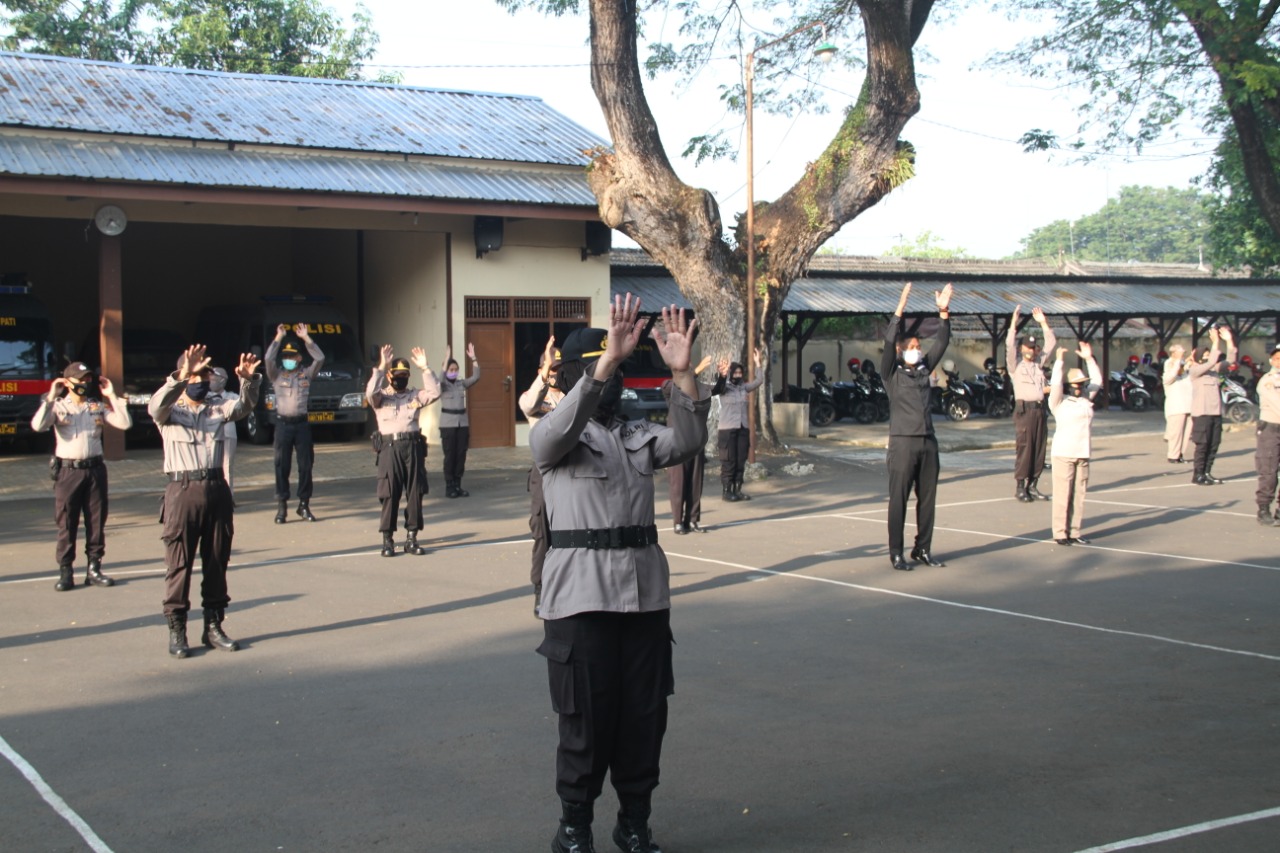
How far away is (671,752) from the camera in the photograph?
5984 millimetres

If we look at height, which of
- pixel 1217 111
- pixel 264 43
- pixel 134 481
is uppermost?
pixel 264 43

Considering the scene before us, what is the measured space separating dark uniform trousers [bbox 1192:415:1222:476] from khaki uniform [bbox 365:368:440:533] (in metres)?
11.1

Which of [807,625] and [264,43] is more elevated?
[264,43]

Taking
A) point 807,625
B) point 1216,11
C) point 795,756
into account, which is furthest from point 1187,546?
point 1216,11

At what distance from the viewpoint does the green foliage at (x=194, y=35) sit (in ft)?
122

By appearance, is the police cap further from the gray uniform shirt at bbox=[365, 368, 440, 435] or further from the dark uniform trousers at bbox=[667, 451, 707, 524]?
the dark uniform trousers at bbox=[667, 451, 707, 524]

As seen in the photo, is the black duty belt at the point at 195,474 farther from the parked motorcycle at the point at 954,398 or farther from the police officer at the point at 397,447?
the parked motorcycle at the point at 954,398

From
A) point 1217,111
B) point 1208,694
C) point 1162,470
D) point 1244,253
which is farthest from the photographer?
point 1244,253

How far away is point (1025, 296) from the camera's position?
1235 inches

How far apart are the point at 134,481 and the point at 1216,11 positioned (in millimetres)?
18798

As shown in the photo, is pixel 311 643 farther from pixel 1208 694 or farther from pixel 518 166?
pixel 518 166

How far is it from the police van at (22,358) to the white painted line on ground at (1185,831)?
754 inches

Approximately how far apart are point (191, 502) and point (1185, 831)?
19.5 feet

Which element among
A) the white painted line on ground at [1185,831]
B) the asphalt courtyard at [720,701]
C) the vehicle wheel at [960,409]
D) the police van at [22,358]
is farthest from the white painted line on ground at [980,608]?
the vehicle wheel at [960,409]
